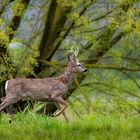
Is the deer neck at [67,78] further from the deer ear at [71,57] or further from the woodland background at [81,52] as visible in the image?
the woodland background at [81,52]

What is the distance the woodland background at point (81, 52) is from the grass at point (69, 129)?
21.0ft

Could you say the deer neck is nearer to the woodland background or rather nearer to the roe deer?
the roe deer

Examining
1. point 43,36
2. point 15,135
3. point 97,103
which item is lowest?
point 97,103

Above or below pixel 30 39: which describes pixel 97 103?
below

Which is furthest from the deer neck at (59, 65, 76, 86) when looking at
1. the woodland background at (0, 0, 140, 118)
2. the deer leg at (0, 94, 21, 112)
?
the woodland background at (0, 0, 140, 118)

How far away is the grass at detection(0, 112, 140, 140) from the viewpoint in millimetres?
8109

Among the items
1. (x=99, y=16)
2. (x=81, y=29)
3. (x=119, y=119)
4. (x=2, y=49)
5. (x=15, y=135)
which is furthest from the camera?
(x=99, y=16)

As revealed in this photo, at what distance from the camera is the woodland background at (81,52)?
16.1m

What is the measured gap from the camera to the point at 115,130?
8.60 metres

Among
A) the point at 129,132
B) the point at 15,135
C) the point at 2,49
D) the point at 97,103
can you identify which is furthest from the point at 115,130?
the point at 97,103

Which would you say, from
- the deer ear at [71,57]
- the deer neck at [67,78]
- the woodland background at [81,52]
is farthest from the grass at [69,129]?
the woodland background at [81,52]

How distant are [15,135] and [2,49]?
7701 millimetres

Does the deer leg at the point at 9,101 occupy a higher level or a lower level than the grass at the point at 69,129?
higher

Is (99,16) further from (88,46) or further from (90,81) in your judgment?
(90,81)
